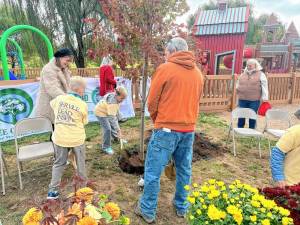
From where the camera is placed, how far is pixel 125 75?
3.96 meters

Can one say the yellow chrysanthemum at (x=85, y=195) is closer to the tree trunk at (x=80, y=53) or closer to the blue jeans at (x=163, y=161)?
the blue jeans at (x=163, y=161)

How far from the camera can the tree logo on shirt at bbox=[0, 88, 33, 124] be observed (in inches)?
218

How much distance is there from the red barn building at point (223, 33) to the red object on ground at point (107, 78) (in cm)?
872

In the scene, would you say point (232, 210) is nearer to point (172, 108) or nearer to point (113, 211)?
point (113, 211)

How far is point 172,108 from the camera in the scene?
2.60 m

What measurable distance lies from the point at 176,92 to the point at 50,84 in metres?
2.18

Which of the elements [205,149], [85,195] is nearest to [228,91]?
[205,149]

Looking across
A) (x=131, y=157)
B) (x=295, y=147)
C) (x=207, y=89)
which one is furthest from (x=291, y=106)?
(x=295, y=147)

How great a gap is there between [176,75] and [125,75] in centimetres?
158

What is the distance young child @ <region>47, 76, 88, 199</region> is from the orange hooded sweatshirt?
960mm

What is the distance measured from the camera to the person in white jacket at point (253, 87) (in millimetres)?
5781

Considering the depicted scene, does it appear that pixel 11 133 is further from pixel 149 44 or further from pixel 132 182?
pixel 149 44

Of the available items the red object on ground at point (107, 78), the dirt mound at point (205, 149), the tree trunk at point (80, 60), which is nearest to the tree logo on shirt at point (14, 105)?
the red object on ground at point (107, 78)

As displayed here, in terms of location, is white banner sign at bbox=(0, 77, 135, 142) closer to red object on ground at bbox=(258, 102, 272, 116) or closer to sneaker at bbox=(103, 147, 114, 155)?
sneaker at bbox=(103, 147, 114, 155)
